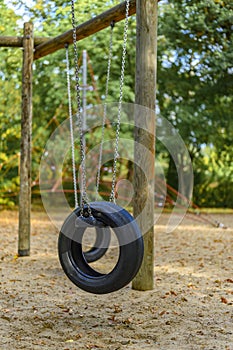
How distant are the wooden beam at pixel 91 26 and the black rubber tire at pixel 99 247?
6.08 feet

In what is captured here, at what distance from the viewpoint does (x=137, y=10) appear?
4816 mm

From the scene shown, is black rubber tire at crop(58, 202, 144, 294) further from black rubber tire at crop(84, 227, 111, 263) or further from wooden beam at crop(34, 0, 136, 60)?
wooden beam at crop(34, 0, 136, 60)

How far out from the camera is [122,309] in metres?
4.34

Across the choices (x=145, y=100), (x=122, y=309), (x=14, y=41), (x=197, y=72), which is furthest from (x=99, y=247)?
(x=197, y=72)

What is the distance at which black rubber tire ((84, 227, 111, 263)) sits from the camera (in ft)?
18.5

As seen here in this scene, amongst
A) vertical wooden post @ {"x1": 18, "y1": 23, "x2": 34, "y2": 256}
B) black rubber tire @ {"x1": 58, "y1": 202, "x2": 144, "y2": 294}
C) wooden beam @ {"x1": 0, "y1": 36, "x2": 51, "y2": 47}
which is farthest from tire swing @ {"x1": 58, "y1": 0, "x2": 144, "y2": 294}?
wooden beam @ {"x1": 0, "y1": 36, "x2": 51, "y2": 47}

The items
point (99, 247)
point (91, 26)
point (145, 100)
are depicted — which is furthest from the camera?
point (99, 247)

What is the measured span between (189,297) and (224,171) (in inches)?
362

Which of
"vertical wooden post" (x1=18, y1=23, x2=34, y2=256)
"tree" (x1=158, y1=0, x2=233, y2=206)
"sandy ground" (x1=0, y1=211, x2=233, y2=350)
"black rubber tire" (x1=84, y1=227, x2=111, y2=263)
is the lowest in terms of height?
"sandy ground" (x1=0, y1=211, x2=233, y2=350)

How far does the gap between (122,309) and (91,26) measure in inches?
101

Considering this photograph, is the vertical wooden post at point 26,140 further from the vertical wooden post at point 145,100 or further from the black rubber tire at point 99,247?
the vertical wooden post at point 145,100

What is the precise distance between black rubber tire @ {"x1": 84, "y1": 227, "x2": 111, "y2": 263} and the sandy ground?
324 millimetres

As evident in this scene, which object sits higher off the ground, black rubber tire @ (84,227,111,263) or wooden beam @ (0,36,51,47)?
wooden beam @ (0,36,51,47)

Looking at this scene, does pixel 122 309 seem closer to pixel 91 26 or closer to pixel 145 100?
pixel 145 100
